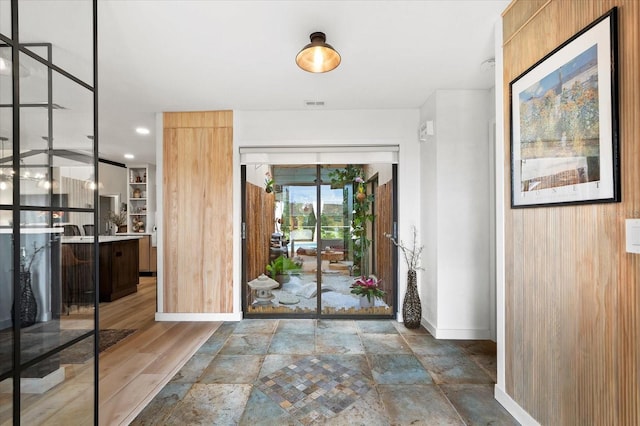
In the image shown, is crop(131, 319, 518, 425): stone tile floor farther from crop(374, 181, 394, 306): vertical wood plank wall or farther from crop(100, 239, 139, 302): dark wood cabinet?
crop(100, 239, 139, 302): dark wood cabinet

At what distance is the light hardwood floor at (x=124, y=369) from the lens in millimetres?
1500

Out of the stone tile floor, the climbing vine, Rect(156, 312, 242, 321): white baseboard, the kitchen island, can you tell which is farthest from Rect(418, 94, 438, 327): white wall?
the kitchen island

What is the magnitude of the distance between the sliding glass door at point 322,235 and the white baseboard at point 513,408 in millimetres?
1695

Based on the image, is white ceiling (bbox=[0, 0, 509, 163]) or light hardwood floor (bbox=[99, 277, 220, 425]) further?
light hardwood floor (bbox=[99, 277, 220, 425])

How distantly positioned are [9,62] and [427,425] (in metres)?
2.74

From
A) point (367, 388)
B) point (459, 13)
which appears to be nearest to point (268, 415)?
point (367, 388)

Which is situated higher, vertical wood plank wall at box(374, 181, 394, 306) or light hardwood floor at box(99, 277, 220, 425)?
vertical wood plank wall at box(374, 181, 394, 306)

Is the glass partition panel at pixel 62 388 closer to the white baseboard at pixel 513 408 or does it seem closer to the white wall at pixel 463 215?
the white baseboard at pixel 513 408

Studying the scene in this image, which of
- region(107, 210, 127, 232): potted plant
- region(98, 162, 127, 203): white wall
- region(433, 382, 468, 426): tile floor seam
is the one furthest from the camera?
region(107, 210, 127, 232): potted plant

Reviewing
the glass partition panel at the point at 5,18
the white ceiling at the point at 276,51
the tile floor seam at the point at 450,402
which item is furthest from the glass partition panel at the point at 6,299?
the tile floor seam at the point at 450,402

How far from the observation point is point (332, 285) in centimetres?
372

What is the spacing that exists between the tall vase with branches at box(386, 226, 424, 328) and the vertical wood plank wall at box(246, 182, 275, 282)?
163cm

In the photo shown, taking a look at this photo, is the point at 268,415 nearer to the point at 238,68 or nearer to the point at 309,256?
the point at 309,256

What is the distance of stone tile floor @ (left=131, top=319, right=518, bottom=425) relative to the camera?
185 cm
